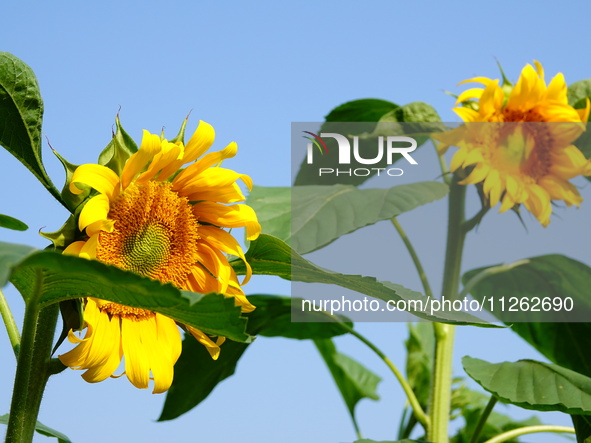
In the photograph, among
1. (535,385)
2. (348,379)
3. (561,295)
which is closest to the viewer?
(535,385)

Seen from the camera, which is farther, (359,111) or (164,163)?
(359,111)

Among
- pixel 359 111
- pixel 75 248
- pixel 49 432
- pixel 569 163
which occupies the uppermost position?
pixel 359 111

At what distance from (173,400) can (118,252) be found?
385 millimetres

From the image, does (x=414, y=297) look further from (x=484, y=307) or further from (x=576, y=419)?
(x=484, y=307)

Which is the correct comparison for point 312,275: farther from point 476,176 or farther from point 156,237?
point 476,176

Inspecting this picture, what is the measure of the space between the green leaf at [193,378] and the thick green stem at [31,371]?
40 centimetres

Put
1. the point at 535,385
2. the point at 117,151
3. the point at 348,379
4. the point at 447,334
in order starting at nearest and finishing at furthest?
1. the point at 117,151
2. the point at 535,385
3. the point at 447,334
4. the point at 348,379

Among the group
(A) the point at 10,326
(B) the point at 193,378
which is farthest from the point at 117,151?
(B) the point at 193,378

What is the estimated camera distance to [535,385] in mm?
679

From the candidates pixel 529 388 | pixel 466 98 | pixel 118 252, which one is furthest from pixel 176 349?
pixel 466 98

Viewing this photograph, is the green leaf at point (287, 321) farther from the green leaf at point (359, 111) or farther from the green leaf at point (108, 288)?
the green leaf at point (108, 288)

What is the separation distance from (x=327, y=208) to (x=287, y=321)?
248 mm

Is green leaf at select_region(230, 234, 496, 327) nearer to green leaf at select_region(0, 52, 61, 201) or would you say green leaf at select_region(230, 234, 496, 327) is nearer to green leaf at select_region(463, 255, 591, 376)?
green leaf at select_region(0, 52, 61, 201)

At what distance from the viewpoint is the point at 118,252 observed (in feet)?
1.62
